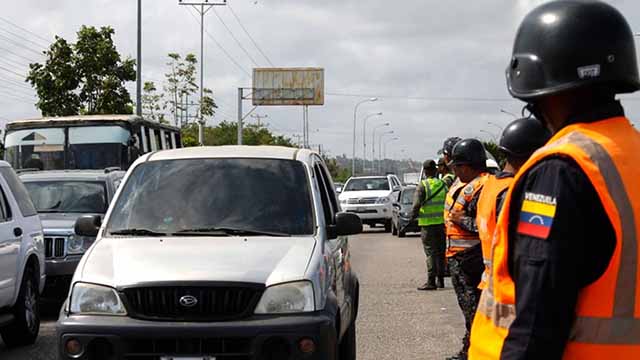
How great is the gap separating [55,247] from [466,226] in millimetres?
6157

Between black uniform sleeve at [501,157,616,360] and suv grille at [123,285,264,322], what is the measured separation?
137 inches

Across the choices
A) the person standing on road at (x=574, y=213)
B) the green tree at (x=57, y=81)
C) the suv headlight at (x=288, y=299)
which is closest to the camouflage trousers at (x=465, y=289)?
the suv headlight at (x=288, y=299)

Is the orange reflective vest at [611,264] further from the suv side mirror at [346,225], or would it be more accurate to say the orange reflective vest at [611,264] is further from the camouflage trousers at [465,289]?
the camouflage trousers at [465,289]

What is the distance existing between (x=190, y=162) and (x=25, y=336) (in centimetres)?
358

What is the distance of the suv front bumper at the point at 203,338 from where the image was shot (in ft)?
18.7

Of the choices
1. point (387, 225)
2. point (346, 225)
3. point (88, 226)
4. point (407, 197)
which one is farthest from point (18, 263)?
point (387, 225)

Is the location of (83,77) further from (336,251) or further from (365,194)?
(336,251)

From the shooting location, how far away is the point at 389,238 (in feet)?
91.3

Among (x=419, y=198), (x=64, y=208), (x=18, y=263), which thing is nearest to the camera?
(x=18, y=263)

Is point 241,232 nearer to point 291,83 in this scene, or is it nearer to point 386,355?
point 386,355

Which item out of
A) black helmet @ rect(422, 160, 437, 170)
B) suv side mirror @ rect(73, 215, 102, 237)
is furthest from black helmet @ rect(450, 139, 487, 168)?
black helmet @ rect(422, 160, 437, 170)

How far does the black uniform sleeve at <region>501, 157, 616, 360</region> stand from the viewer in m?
2.38

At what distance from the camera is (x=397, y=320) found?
1120 cm

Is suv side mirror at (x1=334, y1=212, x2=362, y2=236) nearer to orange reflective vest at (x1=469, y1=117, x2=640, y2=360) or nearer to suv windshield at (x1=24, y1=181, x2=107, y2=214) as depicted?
orange reflective vest at (x1=469, y1=117, x2=640, y2=360)
